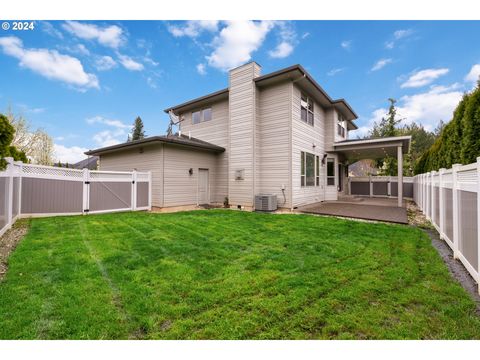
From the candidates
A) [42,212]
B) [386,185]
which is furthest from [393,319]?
[386,185]

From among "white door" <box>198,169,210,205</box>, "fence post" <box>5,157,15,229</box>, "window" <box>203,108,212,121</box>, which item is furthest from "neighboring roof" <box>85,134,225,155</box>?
"fence post" <box>5,157,15,229</box>

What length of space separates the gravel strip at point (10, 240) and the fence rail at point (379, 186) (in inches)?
709

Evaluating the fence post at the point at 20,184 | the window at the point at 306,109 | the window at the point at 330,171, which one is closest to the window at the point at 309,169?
the window at the point at 330,171

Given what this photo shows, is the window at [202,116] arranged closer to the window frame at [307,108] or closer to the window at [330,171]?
the window frame at [307,108]

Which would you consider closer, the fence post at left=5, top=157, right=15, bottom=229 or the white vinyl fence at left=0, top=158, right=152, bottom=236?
the fence post at left=5, top=157, right=15, bottom=229

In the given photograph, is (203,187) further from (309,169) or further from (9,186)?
(9,186)

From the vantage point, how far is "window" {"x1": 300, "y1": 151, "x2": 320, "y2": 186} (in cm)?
1052

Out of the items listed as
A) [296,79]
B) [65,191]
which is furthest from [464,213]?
[65,191]

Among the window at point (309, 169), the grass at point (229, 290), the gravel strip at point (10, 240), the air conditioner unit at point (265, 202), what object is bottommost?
the grass at point (229, 290)

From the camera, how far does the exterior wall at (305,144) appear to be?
9.82 meters

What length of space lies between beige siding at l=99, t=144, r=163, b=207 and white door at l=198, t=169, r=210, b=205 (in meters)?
2.15

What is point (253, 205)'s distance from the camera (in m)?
10.1

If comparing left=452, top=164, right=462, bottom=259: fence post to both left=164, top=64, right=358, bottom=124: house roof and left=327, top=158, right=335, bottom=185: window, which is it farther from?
left=327, top=158, right=335, bottom=185: window
